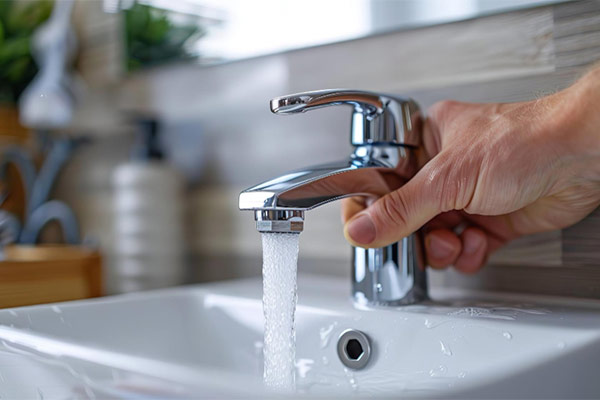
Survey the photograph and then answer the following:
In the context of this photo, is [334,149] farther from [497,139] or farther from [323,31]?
[497,139]

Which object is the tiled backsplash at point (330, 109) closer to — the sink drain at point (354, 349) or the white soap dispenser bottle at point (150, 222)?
the white soap dispenser bottle at point (150, 222)

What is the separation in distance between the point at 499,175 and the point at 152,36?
628 mm

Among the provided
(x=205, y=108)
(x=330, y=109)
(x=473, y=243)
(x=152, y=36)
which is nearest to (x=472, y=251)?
(x=473, y=243)

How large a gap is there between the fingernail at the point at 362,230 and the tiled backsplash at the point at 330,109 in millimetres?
167

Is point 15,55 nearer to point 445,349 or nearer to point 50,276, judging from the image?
point 50,276

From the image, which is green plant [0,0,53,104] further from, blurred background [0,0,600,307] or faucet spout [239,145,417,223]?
faucet spout [239,145,417,223]

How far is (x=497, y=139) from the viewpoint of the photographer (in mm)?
474

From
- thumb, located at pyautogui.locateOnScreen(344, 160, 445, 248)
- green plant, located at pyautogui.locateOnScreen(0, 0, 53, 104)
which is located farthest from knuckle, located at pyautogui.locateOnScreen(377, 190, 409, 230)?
green plant, located at pyautogui.locateOnScreen(0, 0, 53, 104)

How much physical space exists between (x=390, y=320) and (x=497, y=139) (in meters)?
0.16

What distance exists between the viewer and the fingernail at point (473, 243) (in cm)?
58

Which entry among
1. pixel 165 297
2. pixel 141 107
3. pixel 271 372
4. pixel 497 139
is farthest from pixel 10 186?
pixel 497 139

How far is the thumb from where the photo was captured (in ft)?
1.64

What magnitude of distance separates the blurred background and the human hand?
5 cm

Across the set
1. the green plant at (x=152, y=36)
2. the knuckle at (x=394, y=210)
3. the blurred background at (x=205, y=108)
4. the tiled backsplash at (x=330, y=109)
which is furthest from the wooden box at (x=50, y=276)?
the knuckle at (x=394, y=210)
